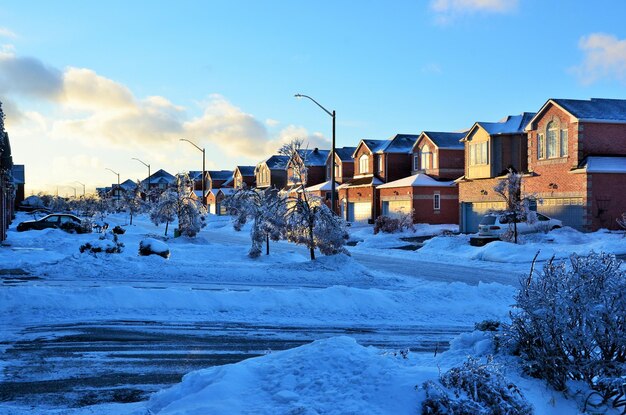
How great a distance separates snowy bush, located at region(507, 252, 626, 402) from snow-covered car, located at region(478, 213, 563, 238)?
2486cm

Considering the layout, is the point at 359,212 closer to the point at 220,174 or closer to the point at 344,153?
the point at 344,153

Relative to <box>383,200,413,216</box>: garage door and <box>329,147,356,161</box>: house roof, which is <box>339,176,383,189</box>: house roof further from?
<box>329,147,356,161</box>: house roof

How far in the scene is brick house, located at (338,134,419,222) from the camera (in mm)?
51438

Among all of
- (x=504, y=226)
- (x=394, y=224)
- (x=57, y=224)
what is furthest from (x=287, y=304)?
(x=57, y=224)

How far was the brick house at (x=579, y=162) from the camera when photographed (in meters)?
31.2

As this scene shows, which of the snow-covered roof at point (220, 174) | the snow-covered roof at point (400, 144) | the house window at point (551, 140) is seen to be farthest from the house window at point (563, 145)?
the snow-covered roof at point (220, 174)

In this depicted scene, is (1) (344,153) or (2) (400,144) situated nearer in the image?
(2) (400,144)

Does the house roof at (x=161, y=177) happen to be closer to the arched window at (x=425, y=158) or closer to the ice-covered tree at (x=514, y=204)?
the arched window at (x=425, y=158)

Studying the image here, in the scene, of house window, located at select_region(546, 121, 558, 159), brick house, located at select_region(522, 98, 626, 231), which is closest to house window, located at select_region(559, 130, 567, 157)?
brick house, located at select_region(522, 98, 626, 231)

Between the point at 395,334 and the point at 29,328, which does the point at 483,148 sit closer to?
→ the point at 395,334

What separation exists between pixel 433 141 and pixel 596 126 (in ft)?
53.2

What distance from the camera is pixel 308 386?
5.45 m

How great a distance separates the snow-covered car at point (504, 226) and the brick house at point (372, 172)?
787 inches

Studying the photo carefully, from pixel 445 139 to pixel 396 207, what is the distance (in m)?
6.96
